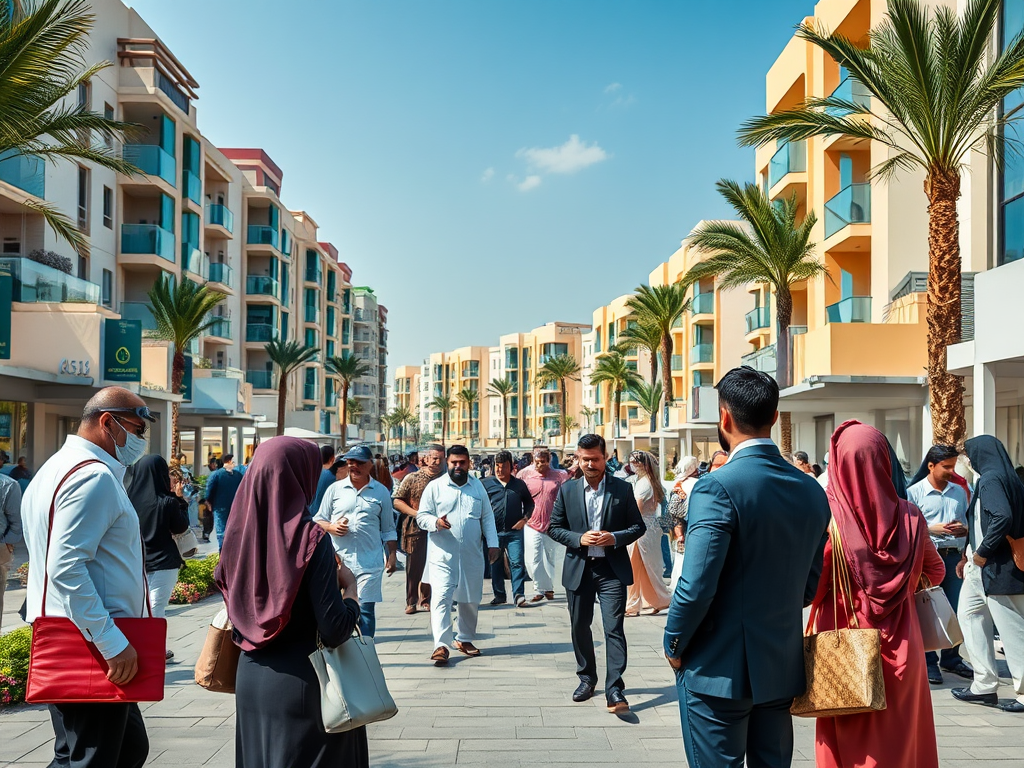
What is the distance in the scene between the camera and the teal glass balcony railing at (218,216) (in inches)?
1736

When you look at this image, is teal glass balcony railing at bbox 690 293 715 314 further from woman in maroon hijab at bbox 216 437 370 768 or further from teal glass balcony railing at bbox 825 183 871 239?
woman in maroon hijab at bbox 216 437 370 768

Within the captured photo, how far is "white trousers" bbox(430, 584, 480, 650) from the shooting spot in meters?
9.06

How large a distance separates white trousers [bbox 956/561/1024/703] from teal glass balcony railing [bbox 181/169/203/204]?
3673 cm

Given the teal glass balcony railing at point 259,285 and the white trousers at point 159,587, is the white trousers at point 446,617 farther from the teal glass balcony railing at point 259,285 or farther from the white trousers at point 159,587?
the teal glass balcony railing at point 259,285

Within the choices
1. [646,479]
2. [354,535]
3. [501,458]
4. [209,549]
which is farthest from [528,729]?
[209,549]

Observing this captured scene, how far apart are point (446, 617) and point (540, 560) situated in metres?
4.38

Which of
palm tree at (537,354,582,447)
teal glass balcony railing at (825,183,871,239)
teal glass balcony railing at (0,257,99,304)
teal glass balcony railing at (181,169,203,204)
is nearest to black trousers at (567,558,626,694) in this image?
teal glass balcony railing at (0,257,99,304)

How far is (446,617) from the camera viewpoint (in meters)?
9.14

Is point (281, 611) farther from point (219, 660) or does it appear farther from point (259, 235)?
point (259, 235)

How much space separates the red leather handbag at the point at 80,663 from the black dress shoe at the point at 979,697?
19.3 ft

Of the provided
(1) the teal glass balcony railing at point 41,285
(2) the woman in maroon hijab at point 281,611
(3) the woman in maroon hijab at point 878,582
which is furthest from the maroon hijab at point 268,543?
(1) the teal glass balcony railing at point 41,285

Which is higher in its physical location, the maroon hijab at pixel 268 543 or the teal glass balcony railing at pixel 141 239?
the teal glass balcony railing at pixel 141 239

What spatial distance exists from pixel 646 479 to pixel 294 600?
8.49 m

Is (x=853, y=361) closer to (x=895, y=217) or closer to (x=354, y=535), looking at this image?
(x=895, y=217)
